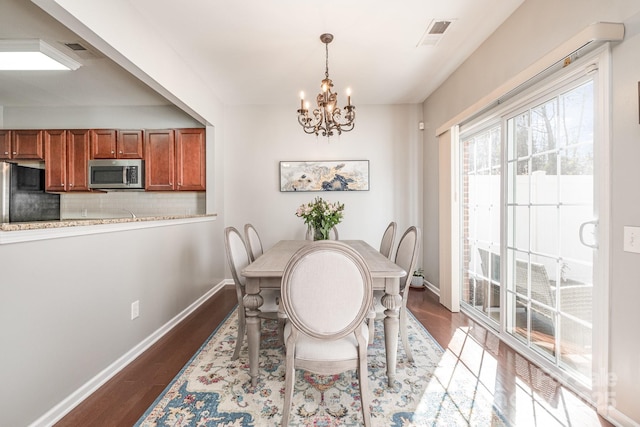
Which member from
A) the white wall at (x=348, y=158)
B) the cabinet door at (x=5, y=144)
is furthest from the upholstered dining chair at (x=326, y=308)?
the cabinet door at (x=5, y=144)

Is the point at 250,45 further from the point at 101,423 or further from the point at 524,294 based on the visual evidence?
the point at 524,294

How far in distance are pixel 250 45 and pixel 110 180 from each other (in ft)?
9.01

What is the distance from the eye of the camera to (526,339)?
226cm

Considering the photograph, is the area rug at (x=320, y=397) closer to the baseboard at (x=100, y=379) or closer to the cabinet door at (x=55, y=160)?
the baseboard at (x=100, y=379)

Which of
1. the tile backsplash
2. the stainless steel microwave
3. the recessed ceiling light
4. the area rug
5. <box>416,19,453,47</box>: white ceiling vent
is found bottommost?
the area rug

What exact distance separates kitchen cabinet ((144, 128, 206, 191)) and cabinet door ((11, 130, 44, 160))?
144cm

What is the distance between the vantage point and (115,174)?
3912 mm

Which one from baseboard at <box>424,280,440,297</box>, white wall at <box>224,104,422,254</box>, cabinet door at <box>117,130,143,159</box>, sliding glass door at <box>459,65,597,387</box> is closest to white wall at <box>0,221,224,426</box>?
white wall at <box>224,104,422,254</box>

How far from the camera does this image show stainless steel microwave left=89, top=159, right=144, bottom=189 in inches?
154

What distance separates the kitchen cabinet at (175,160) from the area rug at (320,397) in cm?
257

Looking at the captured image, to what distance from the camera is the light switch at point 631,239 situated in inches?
54.4

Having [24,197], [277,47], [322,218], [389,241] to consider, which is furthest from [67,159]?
[389,241]

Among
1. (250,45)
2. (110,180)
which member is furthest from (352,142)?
(110,180)

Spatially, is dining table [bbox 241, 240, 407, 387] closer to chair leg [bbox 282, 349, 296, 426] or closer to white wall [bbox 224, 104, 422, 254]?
chair leg [bbox 282, 349, 296, 426]
